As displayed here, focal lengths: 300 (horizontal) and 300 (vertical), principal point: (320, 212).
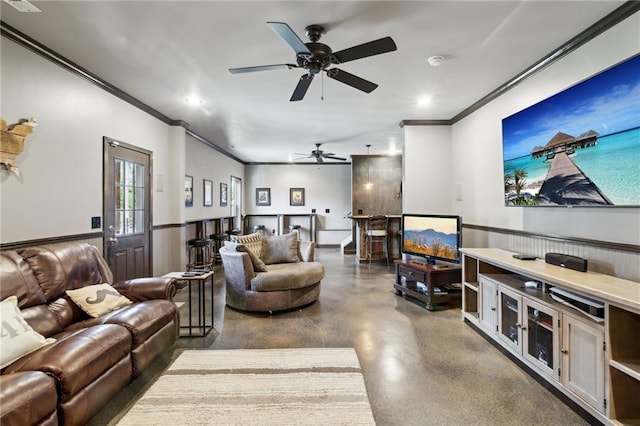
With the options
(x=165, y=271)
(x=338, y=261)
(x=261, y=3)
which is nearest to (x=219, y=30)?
(x=261, y=3)

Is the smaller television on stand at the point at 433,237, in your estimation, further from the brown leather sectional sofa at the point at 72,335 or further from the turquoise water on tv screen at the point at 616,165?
the brown leather sectional sofa at the point at 72,335

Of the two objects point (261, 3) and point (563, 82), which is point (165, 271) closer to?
point (261, 3)

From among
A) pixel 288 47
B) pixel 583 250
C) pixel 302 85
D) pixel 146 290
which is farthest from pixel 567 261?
pixel 146 290

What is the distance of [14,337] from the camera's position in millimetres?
1747

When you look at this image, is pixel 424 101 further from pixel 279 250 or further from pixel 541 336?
pixel 541 336

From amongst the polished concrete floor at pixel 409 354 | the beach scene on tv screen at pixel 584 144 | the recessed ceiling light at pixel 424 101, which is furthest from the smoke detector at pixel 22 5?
the beach scene on tv screen at pixel 584 144

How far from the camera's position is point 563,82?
2807 millimetres

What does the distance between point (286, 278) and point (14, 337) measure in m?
2.49

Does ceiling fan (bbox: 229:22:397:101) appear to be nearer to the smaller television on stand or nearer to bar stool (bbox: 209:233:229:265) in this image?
the smaller television on stand

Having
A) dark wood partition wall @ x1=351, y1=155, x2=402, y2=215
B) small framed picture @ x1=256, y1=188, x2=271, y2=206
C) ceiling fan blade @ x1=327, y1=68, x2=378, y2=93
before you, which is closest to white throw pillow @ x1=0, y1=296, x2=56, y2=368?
ceiling fan blade @ x1=327, y1=68, x2=378, y2=93

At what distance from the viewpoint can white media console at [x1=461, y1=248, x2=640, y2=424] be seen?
5.72ft

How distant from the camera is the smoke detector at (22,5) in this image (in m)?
2.09

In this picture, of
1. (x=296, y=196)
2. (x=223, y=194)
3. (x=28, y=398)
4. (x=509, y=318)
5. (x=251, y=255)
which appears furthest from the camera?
(x=296, y=196)

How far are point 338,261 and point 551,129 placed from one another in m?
5.59
